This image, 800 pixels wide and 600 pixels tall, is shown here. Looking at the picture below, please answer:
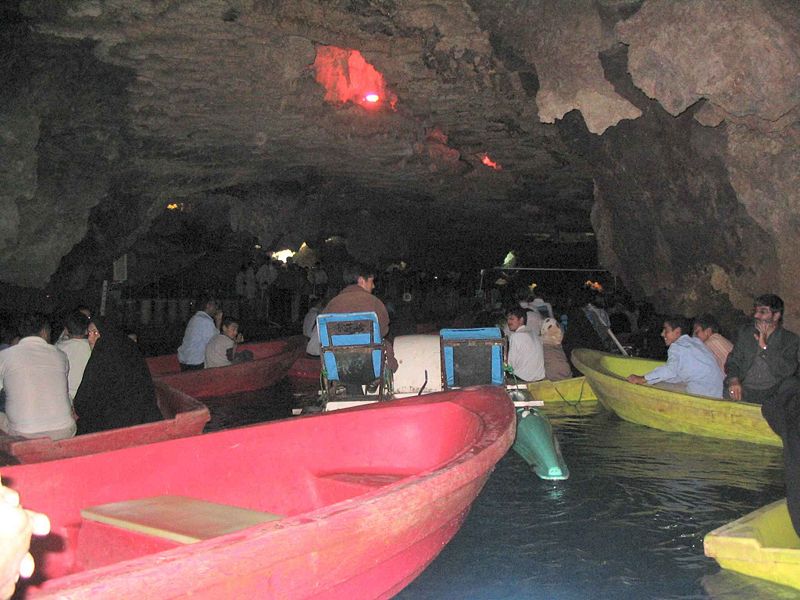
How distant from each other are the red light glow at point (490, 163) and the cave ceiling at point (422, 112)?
0.07 meters

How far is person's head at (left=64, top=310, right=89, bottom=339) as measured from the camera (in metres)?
6.43

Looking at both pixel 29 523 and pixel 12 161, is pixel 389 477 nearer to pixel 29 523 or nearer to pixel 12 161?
pixel 29 523

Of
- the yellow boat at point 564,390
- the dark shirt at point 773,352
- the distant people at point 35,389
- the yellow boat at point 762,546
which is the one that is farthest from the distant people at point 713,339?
the distant people at point 35,389

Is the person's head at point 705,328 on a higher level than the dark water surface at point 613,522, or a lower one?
higher

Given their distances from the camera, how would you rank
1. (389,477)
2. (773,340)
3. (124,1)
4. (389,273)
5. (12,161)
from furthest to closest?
(389,273), (12,161), (124,1), (773,340), (389,477)

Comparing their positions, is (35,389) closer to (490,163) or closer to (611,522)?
(611,522)

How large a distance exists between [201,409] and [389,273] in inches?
826

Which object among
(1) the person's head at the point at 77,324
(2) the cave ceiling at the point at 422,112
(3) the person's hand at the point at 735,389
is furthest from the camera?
(2) the cave ceiling at the point at 422,112

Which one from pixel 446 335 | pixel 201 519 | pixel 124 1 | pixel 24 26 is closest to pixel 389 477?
pixel 201 519

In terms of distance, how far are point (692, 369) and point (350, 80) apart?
6.71m

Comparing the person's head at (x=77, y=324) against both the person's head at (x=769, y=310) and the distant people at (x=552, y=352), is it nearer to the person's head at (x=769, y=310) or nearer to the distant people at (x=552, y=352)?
the distant people at (x=552, y=352)

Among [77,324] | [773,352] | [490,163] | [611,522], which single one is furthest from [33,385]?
[490,163]

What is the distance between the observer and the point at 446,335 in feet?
23.4

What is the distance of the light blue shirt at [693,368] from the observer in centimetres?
758
